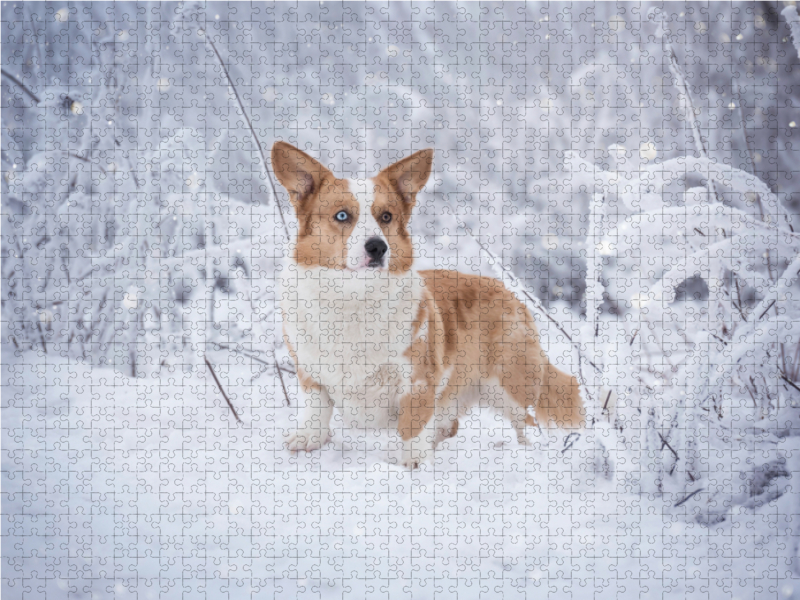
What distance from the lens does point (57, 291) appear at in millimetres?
2361

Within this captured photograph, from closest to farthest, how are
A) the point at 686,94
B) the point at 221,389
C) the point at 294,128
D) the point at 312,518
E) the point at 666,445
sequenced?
1. the point at 312,518
2. the point at 666,445
3. the point at 686,94
4. the point at 221,389
5. the point at 294,128

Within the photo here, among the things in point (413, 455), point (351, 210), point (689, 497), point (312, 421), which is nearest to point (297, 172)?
point (351, 210)

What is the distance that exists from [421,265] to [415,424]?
65 cm

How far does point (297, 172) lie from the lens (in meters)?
1.76

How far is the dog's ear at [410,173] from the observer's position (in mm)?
1779

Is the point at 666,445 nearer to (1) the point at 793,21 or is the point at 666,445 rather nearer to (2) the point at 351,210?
(2) the point at 351,210

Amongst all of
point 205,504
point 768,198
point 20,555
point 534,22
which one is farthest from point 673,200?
point 20,555

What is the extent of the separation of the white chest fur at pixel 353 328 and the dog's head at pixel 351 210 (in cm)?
6

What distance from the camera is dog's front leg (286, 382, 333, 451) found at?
1912 mm

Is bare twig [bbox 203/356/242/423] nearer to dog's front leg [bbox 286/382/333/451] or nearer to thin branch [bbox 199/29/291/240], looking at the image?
dog's front leg [bbox 286/382/333/451]

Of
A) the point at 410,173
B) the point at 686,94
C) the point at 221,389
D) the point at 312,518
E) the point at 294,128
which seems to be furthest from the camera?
the point at 294,128

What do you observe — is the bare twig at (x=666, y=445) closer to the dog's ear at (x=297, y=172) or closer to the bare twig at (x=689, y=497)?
the bare twig at (x=689, y=497)

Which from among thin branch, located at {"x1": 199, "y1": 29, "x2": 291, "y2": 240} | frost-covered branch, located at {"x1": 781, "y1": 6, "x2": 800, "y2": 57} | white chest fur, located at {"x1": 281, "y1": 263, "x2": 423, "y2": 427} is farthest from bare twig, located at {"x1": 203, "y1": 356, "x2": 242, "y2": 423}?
frost-covered branch, located at {"x1": 781, "y1": 6, "x2": 800, "y2": 57}

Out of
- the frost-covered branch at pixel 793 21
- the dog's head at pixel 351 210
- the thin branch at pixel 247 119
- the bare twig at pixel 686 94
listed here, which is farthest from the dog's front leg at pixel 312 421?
the frost-covered branch at pixel 793 21
